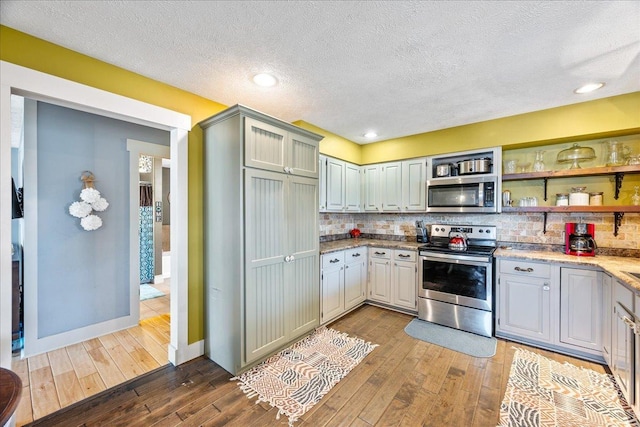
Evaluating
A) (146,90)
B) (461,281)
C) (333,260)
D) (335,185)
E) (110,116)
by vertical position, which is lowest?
Result: (461,281)

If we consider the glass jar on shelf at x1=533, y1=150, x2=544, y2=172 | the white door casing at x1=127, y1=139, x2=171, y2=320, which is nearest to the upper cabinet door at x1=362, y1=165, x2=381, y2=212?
the glass jar on shelf at x1=533, y1=150, x2=544, y2=172

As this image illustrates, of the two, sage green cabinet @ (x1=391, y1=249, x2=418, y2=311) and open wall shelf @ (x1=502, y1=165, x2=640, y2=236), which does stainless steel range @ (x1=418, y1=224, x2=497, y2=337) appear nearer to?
sage green cabinet @ (x1=391, y1=249, x2=418, y2=311)

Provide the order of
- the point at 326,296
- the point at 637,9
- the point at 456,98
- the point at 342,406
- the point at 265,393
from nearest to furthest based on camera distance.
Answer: the point at 637,9, the point at 342,406, the point at 265,393, the point at 456,98, the point at 326,296

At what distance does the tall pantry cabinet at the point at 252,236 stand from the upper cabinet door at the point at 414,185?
5.84 feet

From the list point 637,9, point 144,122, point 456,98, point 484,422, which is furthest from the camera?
point 456,98

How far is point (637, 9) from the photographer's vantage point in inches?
57.4

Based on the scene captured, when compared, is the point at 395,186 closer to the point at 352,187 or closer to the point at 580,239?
the point at 352,187

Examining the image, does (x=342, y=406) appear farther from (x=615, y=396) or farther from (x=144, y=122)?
(x=144, y=122)

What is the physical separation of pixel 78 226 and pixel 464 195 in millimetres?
4609

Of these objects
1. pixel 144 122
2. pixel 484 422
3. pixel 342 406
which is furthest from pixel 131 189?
pixel 484 422

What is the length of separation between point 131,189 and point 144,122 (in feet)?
4.68

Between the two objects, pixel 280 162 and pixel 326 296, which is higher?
pixel 280 162

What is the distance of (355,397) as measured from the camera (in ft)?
6.42

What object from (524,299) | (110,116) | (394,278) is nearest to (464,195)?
(524,299)
